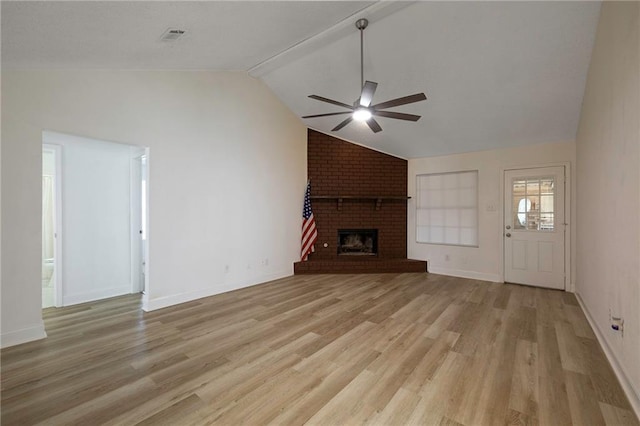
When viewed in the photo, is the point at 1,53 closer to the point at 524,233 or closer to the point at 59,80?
the point at 59,80

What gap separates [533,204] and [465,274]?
67.1 inches

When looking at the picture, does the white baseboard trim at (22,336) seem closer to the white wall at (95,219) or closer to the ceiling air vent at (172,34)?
the white wall at (95,219)

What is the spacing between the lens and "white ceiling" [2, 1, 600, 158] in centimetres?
215

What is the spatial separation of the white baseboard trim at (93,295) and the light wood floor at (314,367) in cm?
23

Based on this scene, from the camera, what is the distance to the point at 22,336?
2582 millimetres

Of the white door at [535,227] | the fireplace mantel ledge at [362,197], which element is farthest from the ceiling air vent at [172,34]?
the white door at [535,227]

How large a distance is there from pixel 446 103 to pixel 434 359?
11.4 feet

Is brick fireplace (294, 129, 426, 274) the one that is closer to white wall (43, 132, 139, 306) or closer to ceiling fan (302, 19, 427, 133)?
ceiling fan (302, 19, 427, 133)

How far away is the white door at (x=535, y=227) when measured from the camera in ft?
14.7

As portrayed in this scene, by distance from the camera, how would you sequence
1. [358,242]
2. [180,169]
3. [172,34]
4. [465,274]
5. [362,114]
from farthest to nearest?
[358,242], [465,274], [180,169], [362,114], [172,34]

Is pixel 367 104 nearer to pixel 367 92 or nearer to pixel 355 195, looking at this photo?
pixel 367 92

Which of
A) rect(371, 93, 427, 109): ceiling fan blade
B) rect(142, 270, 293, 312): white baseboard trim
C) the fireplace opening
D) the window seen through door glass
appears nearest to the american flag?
the fireplace opening

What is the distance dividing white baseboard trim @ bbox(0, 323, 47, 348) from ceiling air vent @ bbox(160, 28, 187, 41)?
3.04 meters

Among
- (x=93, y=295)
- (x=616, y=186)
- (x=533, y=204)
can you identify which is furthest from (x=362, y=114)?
(x=93, y=295)
